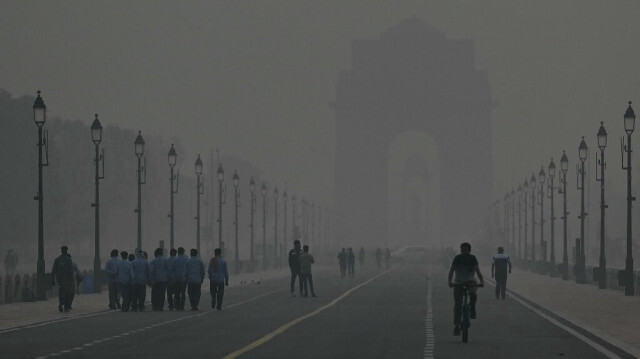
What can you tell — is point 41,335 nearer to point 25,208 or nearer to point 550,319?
point 550,319

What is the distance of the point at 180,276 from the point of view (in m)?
45.3

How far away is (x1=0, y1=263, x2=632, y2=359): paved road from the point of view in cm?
2750

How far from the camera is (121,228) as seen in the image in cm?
13338

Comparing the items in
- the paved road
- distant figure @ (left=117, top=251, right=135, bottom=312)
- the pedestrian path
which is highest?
distant figure @ (left=117, top=251, right=135, bottom=312)

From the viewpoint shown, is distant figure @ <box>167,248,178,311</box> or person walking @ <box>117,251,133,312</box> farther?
distant figure @ <box>167,248,178,311</box>

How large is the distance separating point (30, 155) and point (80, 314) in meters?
71.8

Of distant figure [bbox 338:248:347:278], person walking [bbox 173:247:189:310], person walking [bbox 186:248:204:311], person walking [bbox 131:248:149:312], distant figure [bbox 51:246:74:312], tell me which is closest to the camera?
distant figure [bbox 51:246:74:312]

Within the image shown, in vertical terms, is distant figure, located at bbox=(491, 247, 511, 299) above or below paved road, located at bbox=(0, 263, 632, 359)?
above

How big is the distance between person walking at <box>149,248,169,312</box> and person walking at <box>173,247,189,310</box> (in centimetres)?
27

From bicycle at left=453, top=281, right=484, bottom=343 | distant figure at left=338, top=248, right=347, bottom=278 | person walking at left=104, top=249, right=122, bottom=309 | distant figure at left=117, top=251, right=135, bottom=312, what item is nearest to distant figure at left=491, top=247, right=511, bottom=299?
distant figure at left=117, top=251, right=135, bottom=312

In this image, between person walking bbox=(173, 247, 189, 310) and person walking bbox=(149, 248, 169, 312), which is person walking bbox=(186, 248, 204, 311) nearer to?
person walking bbox=(173, 247, 189, 310)

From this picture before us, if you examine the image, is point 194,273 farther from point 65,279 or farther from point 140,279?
point 65,279

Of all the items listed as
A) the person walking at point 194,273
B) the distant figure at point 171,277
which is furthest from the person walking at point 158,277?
the person walking at point 194,273

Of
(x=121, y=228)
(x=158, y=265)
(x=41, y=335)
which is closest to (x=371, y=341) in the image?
(x=41, y=335)
